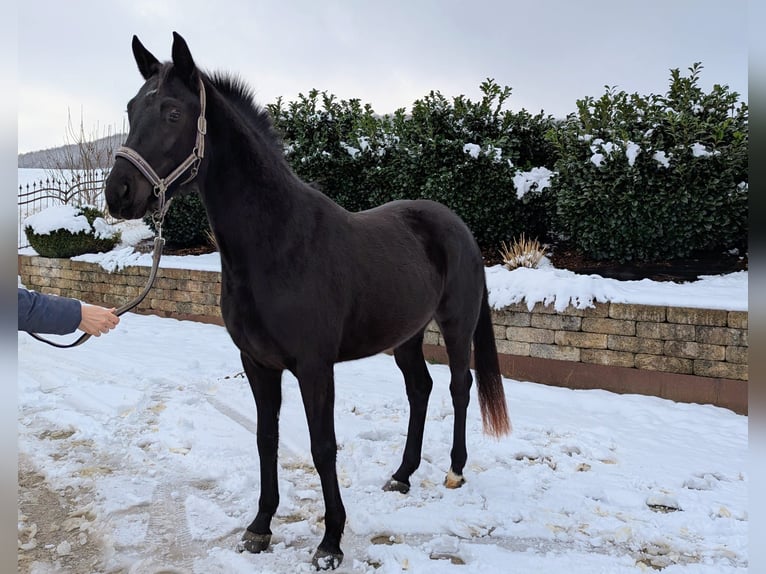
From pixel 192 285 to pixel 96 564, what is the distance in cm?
583

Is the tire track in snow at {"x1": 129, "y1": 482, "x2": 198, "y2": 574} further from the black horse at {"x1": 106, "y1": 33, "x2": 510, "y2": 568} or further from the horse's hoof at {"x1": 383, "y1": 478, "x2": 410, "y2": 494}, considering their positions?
the horse's hoof at {"x1": 383, "y1": 478, "x2": 410, "y2": 494}

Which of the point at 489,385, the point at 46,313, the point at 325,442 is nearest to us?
the point at 46,313

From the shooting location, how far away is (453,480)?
3.10 meters

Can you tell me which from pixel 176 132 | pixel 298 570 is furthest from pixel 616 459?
pixel 176 132

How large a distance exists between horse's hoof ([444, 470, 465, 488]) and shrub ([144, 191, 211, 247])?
6.86 metres

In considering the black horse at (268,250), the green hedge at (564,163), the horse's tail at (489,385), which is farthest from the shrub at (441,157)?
the black horse at (268,250)

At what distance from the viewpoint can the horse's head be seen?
1.99 meters

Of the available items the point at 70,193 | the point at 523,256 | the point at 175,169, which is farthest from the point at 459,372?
the point at 70,193

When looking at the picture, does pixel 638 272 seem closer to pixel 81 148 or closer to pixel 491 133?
pixel 491 133

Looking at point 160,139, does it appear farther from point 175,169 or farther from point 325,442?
point 325,442

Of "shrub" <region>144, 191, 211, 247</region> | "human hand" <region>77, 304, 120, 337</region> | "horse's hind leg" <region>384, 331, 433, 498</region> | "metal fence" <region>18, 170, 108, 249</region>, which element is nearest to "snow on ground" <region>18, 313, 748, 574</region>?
"horse's hind leg" <region>384, 331, 433, 498</region>

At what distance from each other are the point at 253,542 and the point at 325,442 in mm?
593

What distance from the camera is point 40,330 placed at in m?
1.74

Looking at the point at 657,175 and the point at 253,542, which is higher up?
the point at 657,175
